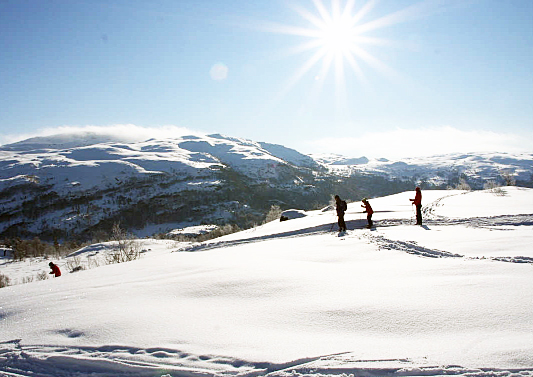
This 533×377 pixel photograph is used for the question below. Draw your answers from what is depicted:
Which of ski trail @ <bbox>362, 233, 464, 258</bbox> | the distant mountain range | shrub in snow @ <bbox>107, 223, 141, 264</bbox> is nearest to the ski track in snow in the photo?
ski trail @ <bbox>362, 233, 464, 258</bbox>

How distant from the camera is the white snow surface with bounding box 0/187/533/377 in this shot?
9.24 ft

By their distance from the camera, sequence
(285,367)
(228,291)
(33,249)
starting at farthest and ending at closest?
(33,249)
(228,291)
(285,367)

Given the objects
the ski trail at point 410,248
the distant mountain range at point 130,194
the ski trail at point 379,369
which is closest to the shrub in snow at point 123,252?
the ski trail at point 410,248

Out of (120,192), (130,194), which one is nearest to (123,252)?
(130,194)

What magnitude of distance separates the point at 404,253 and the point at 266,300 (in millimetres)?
4793

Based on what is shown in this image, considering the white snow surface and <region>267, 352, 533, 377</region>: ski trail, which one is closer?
<region>267, 352, 533, 377</region>: ski trail

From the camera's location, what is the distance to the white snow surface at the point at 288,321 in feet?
9.24

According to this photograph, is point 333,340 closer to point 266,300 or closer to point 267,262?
point 266,300

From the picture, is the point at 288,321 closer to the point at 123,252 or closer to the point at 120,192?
the point at 123,252

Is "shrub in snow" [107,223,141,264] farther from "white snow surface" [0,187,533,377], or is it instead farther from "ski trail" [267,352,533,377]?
"ski trail" [267,352,533,377]

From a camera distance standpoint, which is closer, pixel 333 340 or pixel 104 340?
pixel 333 340

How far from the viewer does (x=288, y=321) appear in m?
3.79

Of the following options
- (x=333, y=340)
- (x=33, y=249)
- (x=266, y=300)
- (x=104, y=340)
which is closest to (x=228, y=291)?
(x=266, y=300)

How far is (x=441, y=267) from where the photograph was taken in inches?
227
